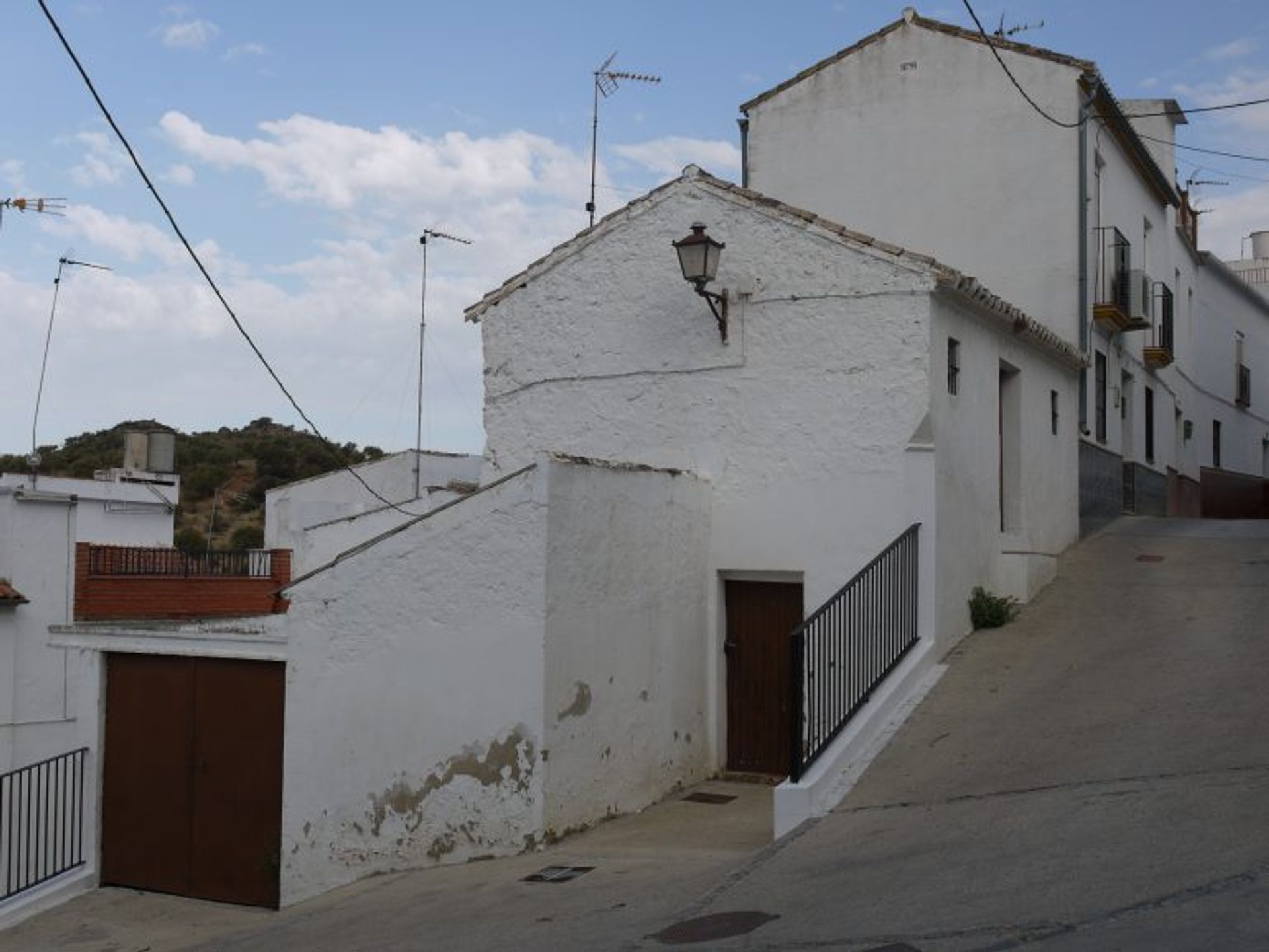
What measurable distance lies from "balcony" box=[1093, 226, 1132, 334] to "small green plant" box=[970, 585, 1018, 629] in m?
6.45

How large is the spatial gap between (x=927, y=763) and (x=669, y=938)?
3.29 metres

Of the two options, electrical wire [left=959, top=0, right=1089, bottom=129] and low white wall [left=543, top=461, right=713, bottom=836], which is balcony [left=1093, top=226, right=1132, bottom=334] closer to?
electrical wire [left=959, top=0, right=1089, bottom=129]

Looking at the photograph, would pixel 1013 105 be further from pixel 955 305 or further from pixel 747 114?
pixel 955 305

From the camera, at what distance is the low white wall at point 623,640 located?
10.2m

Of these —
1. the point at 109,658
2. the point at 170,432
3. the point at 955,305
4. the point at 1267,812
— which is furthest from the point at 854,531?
the point at 170,432

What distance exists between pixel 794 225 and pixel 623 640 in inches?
169

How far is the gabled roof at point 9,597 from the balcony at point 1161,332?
16.7m

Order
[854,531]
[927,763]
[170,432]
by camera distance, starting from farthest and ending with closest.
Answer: [170,432]
[854,531]
[927,763]

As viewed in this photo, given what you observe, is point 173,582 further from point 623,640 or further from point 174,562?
point 623,640

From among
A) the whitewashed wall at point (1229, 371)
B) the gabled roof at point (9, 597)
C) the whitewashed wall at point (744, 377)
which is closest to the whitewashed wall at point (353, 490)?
the gabled roof at point (9, 597)

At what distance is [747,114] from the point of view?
63.6 feet

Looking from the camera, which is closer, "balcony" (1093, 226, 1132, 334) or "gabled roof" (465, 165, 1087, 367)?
"gabled roof" (465, 165, 1087, 367)

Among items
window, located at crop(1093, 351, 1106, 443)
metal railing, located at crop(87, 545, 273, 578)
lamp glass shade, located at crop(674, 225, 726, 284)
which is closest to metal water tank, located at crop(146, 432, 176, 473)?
metal railing, located at crop(87, 545, 273, 578)

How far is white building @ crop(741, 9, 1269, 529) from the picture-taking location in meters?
17.2
